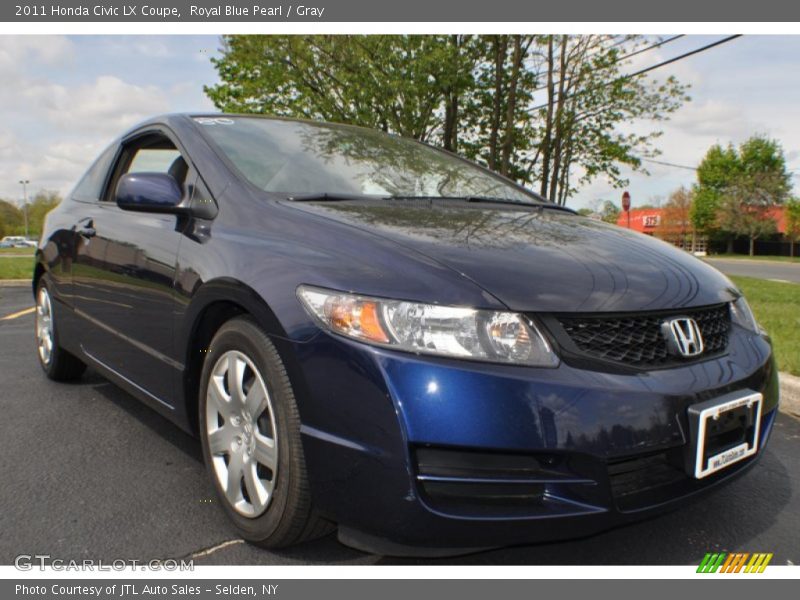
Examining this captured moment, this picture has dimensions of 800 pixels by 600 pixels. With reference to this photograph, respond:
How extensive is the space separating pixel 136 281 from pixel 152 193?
A: 471 mm

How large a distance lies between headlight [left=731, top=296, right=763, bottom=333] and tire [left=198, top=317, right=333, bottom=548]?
62.7 inches

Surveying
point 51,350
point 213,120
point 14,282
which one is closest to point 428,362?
point 213,120

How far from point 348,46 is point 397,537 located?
1617cm

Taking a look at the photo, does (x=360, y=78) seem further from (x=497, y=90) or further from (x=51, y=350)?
(x=51, y=350)

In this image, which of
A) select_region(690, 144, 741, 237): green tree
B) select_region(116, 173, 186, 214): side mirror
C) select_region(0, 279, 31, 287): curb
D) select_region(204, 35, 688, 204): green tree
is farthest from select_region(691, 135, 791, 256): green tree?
select_region(116, 173, 186, 214): side mirror

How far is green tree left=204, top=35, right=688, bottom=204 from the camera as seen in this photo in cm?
1586

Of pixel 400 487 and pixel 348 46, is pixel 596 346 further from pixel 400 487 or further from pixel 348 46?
pixel 348 46

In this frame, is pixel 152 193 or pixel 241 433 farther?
pixel 152 193

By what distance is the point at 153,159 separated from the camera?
11.4 feet

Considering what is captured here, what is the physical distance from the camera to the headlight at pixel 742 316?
7.95 ft

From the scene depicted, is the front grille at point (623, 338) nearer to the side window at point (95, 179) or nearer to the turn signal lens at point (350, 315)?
the turn signal lens at point (350, 315)

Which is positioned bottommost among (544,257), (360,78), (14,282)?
(14,282)
